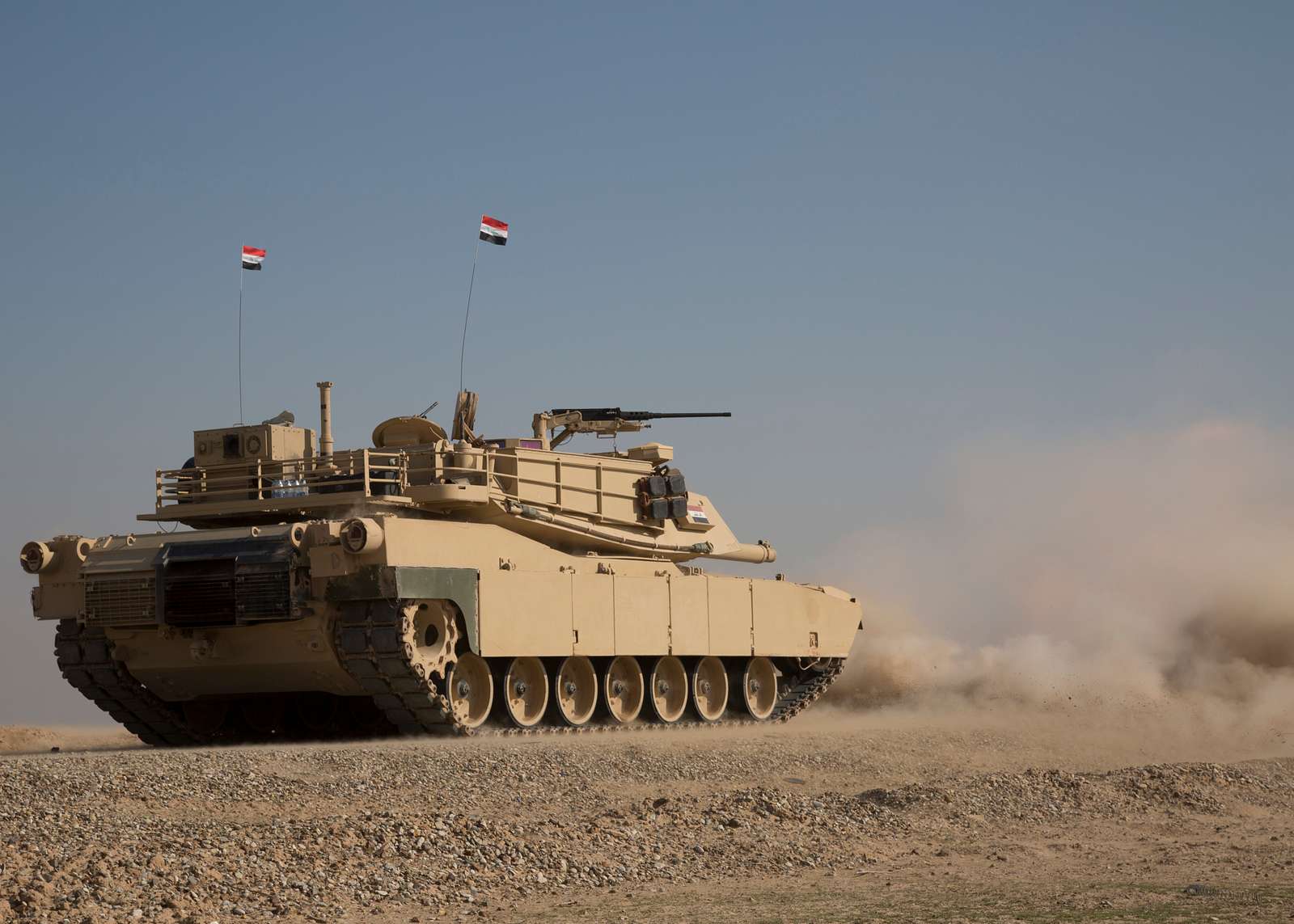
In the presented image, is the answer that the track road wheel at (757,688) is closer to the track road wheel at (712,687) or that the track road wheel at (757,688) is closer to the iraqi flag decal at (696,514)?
the track road wheel at (712,687)

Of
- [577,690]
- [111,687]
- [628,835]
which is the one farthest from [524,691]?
[628,835]

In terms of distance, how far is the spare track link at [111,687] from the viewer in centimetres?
2519

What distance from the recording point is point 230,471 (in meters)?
26.5

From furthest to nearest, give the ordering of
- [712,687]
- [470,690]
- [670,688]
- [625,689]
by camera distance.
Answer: [712,687], [670,688], [625,689], [470,690]

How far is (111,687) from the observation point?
25469 millimetres

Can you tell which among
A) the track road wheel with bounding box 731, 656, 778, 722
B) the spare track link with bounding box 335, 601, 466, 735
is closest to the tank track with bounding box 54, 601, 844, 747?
the spare track link with bounding box 335, 601, 466, 735

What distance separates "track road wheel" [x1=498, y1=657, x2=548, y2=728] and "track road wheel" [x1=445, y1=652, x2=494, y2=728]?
264mm

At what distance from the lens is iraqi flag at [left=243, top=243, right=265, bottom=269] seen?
28.9 m

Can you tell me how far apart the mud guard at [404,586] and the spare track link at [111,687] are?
414 cm

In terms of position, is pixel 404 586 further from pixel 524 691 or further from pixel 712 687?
pixel 712 687

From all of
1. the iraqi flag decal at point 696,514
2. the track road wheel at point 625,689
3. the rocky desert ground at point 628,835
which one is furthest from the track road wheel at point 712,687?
the rocky desert ground at point 628,835

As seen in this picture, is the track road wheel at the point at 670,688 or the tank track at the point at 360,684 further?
the track road wheel at the point at 670,688

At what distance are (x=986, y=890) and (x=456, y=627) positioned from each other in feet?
35.7

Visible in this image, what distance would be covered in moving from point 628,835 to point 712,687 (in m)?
14.5
